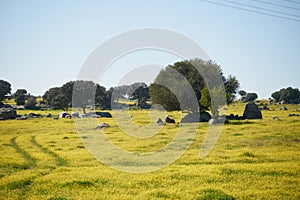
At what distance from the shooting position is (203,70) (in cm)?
7906

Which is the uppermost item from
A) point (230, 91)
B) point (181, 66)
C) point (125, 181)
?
point (181, 66)

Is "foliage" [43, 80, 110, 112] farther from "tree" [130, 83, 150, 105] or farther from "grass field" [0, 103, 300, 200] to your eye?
"grass field" [0, 103, 300, 200]

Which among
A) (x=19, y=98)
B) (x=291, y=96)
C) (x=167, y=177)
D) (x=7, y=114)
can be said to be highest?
(x=291, y=96)

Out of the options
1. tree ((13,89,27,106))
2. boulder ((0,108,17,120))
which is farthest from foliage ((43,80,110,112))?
tree ((13,89,27,106))

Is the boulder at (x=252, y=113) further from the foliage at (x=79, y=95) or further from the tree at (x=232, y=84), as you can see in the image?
the foliage at (x=79, y=95)

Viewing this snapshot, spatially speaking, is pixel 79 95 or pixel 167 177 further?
pixel 79 95

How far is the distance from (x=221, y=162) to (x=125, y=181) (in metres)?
9.05

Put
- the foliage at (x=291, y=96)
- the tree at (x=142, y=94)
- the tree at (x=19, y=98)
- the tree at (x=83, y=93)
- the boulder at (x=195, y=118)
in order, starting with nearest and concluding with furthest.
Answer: the boulder at (x=195, y=118) → the tree at (x=83, y=93) → the tree at (x=142, y=94) → the tree at (x=19, y=98) → the foliage at (x=291, y=96)

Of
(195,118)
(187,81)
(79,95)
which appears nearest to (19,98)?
(79,95)

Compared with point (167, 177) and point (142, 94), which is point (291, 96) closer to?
point (142, 94)

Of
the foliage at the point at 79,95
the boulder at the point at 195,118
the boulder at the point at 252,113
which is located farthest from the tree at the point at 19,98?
the boulder at the point at 252,113

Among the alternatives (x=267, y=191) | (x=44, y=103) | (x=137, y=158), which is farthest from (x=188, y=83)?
(x=44, y=103)

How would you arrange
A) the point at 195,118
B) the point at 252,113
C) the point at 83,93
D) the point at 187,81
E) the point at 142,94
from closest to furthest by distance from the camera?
the point at 195,118 < the point at 252,113 < the point at 187,81 < the point at 83,93 < the point at 142,94

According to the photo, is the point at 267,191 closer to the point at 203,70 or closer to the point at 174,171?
the point at 174,171
